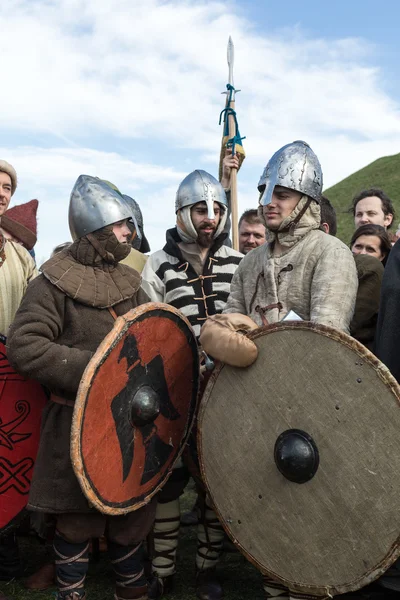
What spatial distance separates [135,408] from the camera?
2721 millimetres

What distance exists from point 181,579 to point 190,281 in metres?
1.67

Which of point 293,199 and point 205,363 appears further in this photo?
point 205,363

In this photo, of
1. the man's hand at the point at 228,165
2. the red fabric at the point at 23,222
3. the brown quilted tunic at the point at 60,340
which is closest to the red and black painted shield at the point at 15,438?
the brown quilted tunic at the point at 60,340

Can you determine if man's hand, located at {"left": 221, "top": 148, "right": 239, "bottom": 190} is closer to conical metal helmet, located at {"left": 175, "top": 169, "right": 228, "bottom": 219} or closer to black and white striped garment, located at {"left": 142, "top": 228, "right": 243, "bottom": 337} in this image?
conical metal helmet, located at {"left": 175, "top": 169, "right": 228, "bottom": 219}

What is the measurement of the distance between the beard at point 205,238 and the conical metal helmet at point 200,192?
99mm

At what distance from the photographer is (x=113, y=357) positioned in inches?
101

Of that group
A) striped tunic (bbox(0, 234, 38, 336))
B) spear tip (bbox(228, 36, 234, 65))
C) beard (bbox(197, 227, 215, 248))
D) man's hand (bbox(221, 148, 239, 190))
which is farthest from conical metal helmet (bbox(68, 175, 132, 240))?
spear tip (bbox(228, 36, 234, 65))

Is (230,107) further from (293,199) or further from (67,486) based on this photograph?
(67,486)

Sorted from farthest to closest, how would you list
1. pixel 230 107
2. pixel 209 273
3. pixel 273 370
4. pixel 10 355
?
1. pixel 230 107
2. pixel 209 273
3. pixel 10 355
4. pixel 273 370

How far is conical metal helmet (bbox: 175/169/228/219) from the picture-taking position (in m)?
3.89

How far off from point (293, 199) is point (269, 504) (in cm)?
140

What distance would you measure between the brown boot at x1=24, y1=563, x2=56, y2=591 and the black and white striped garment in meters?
1.55

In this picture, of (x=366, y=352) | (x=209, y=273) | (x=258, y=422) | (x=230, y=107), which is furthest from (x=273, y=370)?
(x=230, y=107)

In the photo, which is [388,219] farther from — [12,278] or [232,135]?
[12,278]
